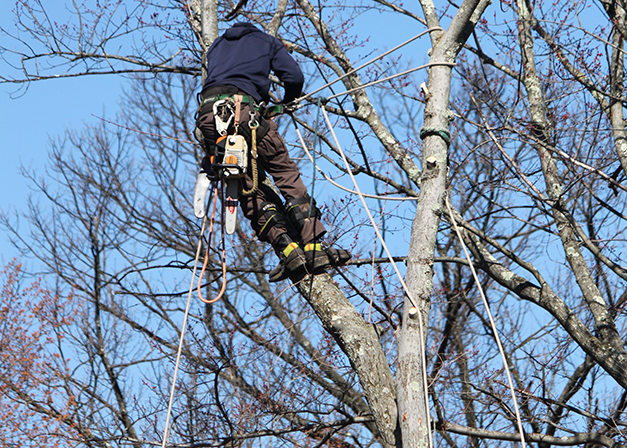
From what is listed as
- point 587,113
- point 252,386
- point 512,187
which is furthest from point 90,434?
point 587,113

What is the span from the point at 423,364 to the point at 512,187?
3.14 m

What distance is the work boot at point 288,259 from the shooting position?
3846 millimetres

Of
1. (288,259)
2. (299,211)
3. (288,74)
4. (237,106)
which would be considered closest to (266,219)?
(299,211)

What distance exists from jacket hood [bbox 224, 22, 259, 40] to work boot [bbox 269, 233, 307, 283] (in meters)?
1.39

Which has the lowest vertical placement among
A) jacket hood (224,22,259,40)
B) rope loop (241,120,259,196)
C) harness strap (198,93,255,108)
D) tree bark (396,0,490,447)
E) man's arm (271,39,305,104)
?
tree bark (396,0,490,447)

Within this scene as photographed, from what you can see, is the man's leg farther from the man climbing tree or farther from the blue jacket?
the blue jacket

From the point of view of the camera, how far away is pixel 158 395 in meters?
9.10

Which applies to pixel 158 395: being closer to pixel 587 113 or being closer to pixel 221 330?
pixel 221 330

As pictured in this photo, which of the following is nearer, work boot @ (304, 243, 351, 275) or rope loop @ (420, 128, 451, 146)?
rope loop @ (420, 128, 451, 146)

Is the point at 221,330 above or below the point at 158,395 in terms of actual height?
above

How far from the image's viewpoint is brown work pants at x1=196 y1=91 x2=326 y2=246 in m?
4.07

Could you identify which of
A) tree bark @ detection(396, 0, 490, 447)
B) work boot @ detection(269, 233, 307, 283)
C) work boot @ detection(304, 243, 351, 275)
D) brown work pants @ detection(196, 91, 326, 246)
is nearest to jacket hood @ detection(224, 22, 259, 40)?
brown work pants @ detection(196, 91, 326, 246)

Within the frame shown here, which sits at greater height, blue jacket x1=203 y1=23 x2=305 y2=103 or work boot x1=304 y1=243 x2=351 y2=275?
blue jacket x1=203 y1=23 x2=305 y2=103

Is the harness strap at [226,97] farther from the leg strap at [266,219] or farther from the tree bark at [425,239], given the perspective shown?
the tree bark at [425,239]
